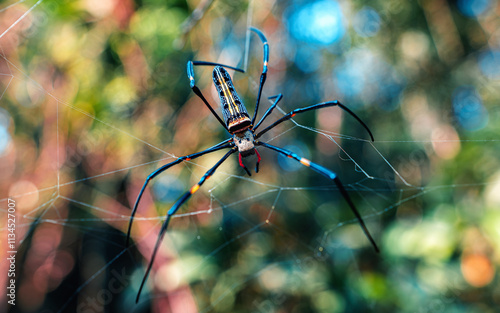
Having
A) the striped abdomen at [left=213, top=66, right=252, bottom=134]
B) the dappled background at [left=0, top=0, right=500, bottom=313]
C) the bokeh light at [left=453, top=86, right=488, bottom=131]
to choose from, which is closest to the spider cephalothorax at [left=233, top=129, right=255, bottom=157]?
the striped abdomen at [left=213, top=66, right=252, bottom=134]

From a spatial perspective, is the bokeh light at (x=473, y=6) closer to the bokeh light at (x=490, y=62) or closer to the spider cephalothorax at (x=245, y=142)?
the bokeh light at (x=490, y=62)

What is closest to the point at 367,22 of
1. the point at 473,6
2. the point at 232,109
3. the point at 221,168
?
the point at 473,6

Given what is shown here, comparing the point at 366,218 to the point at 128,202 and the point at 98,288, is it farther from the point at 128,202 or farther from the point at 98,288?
the point at 98,288

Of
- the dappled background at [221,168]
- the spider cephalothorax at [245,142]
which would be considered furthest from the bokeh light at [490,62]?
the spider cephalothorax at [245,142]

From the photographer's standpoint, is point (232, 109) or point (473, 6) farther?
point (473, 6)

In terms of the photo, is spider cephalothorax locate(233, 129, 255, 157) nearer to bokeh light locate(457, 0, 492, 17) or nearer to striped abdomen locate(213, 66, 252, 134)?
striped abdomen locate(213, 66, 252, 134)

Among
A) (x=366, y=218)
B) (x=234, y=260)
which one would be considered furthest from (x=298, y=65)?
(x=234, y=260)

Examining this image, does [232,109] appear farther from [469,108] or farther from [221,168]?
[469,108]

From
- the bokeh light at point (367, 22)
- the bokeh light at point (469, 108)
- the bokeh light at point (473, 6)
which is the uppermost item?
the bokeh light at point (367, 22)
